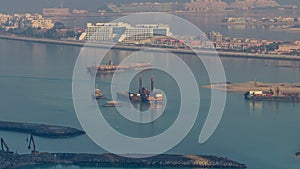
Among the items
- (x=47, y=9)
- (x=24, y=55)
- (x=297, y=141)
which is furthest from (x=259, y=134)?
(x=47, y=9)

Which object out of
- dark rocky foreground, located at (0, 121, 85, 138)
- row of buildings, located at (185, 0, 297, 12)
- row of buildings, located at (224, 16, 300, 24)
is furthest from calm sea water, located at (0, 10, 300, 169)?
row of buildings, located at (185, 0, 297, 12)

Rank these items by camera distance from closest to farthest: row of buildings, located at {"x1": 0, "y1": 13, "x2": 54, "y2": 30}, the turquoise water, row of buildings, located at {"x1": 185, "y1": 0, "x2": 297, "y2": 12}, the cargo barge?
the turquoise water → the cargo barge → row of buildings, located at {"x1": 0, "y1": 13, "x2": 54, "y2": 30} → row of buildings, located at {"x1": 185, "y1": 0, "x2": 297, "y2": 12}

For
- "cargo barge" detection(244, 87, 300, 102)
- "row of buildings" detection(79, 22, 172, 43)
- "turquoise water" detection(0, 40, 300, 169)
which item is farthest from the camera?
"row of buildings" detection(79, 22, 172, 43)

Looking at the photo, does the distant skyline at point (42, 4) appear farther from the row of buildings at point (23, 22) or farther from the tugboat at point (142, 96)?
Answer: the tugboat at point (142, 96)

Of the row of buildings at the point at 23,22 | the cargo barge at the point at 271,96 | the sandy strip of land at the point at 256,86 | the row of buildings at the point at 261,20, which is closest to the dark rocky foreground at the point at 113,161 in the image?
the cargo barge at the point at 271,96

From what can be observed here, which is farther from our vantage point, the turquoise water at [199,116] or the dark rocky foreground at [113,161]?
the turquoise water at [199,116]

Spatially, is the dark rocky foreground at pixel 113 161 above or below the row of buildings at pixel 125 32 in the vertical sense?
below

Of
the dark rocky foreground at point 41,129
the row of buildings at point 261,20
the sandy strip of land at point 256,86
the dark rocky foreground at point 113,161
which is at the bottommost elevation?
the dark rocky foreground at point 113,161

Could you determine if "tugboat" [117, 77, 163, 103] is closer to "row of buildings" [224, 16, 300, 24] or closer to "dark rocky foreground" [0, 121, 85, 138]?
"dark rocky foreground" [0, 121, 85, 138]
